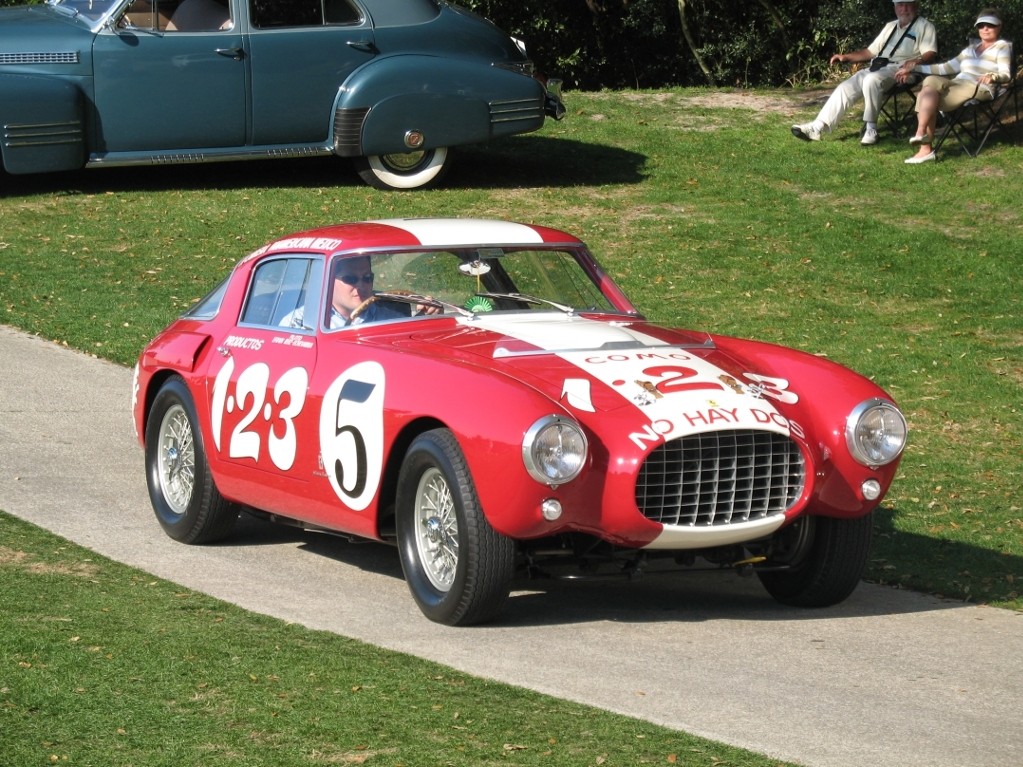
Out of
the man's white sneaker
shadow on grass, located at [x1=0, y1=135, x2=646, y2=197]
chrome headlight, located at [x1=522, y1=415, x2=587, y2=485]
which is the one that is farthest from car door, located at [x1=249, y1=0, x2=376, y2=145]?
chrome headlight, located at [x1=522, y1=415, x2=587, y2=485]

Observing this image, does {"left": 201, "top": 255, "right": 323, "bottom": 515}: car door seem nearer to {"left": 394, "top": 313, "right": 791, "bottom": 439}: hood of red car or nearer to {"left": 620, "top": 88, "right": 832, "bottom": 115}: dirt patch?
{"left": 394, "top": 313, "right": 791, "bottom": 439}: hood of red car

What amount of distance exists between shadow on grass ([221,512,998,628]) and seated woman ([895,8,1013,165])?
10.2m

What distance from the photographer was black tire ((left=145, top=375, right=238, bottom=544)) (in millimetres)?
8031

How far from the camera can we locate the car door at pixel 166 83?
15.9m

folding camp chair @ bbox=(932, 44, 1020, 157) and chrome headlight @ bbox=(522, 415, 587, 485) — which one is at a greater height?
chrome headlight @ bbox=(522, 415, 587, 485)

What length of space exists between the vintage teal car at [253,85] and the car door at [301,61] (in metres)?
0.01

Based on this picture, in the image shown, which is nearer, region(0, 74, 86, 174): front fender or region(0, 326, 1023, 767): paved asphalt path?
region(0, 326, 1023, 767): paved asphalt path

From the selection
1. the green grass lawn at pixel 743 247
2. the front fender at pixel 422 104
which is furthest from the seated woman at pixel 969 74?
the front fender at pixel 422 104

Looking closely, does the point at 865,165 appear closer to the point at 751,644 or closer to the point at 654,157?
the point at 654,157

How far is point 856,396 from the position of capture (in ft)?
22.6

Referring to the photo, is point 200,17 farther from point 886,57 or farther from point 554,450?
point 554,450

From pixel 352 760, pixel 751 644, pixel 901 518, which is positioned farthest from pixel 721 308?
pixel 352 760

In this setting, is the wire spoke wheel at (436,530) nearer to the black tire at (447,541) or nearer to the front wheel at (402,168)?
the black tire at (447,541)

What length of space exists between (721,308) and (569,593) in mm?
6816
